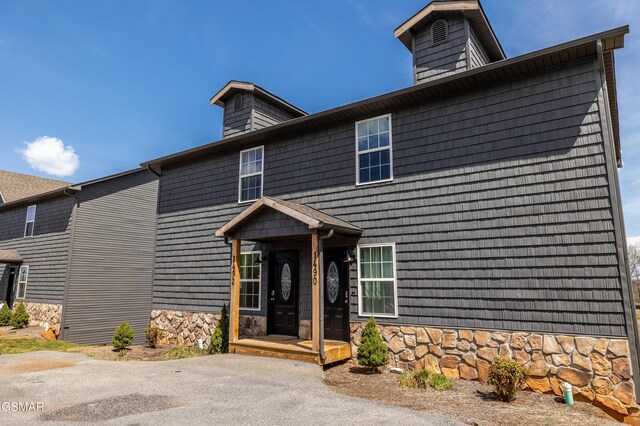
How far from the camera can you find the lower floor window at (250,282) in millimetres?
10578

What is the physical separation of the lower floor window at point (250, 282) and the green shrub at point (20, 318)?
33.0ft

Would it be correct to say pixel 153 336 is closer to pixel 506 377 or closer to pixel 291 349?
pixel 291 349

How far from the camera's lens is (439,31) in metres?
10.1

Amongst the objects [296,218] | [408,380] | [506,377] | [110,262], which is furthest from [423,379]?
[110,262]

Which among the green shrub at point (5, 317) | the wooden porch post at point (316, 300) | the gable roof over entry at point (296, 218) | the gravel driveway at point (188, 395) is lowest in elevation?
the gravel driveway at point (188, 395)

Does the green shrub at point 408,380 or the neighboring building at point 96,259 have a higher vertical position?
the neighboring building at point 96,259

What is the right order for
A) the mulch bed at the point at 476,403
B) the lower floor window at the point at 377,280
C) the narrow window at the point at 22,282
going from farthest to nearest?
the narrow window at the point at 22,282 → the lower floor window at the point at 377,280 → the mulch bed at the point at 476,403

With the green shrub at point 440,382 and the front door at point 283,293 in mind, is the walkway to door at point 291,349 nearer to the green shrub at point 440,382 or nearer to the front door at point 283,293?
the front door at point 283,293

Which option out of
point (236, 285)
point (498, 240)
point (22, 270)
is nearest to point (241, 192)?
point (236, 285)

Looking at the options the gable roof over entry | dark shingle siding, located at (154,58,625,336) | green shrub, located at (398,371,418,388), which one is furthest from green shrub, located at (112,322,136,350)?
green shrub, located at (398,371,418,388)

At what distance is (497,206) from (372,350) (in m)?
3.64

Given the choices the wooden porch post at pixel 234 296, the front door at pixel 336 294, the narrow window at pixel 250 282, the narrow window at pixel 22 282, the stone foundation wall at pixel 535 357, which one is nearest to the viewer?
the stone foundation wall at pixel 535 357

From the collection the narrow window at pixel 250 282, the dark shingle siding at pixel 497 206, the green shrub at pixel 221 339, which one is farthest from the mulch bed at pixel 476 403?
the narrow window at pixel 250 282

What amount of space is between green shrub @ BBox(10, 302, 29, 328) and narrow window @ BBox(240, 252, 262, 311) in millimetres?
10072
